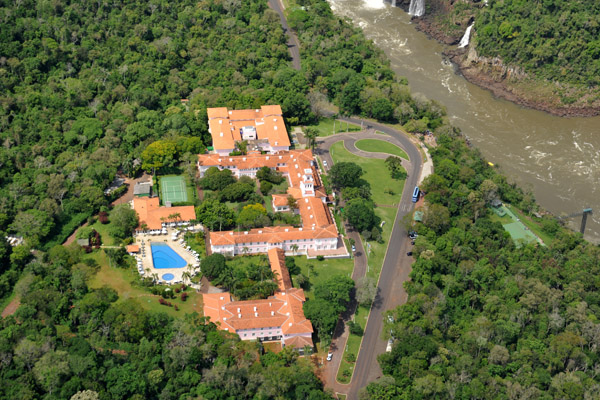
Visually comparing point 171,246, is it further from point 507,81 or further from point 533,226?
point 507,81

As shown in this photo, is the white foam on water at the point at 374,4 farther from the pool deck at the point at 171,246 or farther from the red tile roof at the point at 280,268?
the red tile roof at the point at 280,268

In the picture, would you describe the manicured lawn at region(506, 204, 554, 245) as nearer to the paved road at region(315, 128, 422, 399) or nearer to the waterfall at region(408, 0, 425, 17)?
the paved road at region(315, 128, 422, 399)

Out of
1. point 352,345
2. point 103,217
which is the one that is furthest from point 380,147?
point 103,217

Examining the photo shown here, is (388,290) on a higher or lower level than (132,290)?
lower

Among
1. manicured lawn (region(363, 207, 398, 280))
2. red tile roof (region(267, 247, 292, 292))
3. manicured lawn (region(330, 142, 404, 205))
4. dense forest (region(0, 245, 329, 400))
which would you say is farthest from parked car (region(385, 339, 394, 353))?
manicured lawn (region(330, 142, 404, 205))

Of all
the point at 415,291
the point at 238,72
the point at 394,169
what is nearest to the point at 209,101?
the point at 238,72
